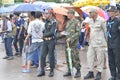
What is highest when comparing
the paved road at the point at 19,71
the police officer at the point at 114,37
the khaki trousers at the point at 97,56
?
the police officer at the point at 114,37

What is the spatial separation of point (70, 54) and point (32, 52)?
4.80 feet

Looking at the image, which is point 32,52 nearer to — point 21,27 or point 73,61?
point 73,61

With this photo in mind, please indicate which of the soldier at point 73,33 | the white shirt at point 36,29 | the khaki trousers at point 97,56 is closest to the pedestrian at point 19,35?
the white shirt at point 36,29

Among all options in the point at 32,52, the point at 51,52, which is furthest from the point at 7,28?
the point at 51,52

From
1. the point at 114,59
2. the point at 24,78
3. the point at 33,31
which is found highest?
the point at 33,31

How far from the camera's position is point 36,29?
9.70 meters

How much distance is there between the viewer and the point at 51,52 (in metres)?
9.13

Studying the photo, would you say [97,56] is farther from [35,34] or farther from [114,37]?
[35,34]

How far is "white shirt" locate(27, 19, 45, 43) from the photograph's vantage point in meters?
9.66

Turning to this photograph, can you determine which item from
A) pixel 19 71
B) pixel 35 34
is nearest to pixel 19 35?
pixel 19 71

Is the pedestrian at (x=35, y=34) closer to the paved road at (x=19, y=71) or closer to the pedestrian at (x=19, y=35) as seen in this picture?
the paved road at (x=19, y=71)

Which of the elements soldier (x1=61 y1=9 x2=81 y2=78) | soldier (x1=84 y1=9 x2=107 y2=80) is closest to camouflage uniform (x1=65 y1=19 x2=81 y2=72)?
soldier (x1=61 y1=9 x2=81 y2=78)

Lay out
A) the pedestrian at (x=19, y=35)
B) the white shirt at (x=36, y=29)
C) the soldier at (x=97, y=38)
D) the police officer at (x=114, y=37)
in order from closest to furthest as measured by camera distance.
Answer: the police officer at (x=114, y=37), the soldier at (x=97, y=38), the white shirt at (x=36, y=29), the pedestrian at (x=19, y=35)

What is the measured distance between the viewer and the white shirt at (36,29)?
9.66 meters
